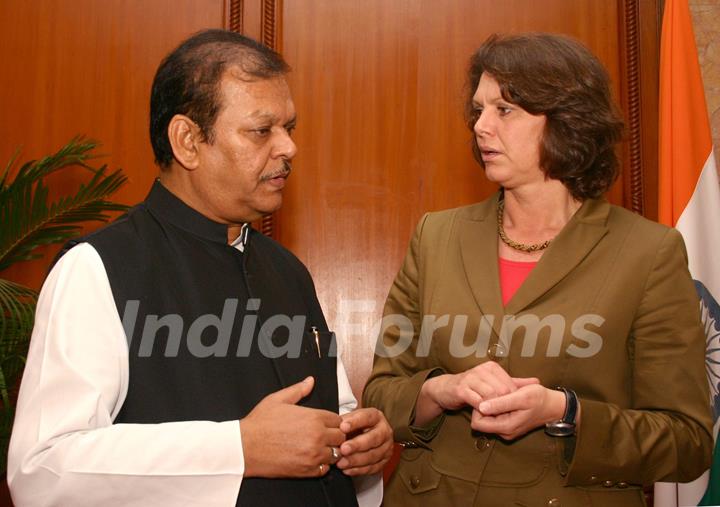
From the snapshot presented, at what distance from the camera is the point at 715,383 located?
2896mm

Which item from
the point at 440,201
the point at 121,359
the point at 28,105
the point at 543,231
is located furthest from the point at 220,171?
the point at 28,105

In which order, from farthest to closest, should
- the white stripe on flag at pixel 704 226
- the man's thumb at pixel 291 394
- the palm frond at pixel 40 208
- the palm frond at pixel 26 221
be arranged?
the white stripe on flag at pixel 704 226
the palm frond at pixel 40 208
the palm frond at pixel 26 221
the man's thumb at pixel 291 394

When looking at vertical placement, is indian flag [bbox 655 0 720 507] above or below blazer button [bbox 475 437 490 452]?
above

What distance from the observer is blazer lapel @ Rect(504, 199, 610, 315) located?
206cm

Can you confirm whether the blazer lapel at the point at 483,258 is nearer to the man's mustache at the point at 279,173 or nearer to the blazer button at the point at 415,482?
the blazer button at the point at 415,482

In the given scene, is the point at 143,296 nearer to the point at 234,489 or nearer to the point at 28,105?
the point at 234,489

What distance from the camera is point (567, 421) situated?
1.88 meters

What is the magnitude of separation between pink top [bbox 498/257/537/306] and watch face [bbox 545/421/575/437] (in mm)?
370

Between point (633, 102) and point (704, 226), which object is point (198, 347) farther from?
point (633, 102)

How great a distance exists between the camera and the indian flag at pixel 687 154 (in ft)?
10.4

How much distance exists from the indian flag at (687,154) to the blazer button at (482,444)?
5.07 ft

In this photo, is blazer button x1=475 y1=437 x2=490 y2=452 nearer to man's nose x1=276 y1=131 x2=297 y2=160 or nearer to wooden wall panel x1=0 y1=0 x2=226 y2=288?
man's nose x1=276 y1=131 x2=297 y2=160

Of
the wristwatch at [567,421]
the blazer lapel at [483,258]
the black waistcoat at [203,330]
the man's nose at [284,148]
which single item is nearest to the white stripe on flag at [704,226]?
the blazer lapel at [483,258]

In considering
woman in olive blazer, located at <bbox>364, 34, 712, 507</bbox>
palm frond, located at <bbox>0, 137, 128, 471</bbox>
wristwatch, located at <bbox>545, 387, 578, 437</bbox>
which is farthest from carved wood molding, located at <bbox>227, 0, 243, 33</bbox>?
wristwatch, located at <bbox>545, 387, 578, 437</bbox>
